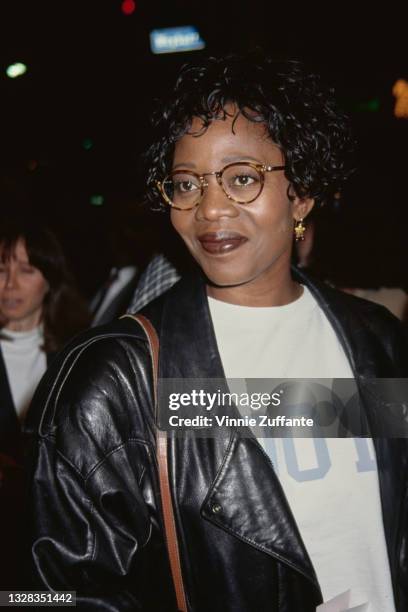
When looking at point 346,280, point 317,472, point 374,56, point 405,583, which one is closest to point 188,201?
point 317,472

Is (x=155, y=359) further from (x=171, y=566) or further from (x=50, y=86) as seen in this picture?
(x=50, y=86)

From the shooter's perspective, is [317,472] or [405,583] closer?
[317,472]

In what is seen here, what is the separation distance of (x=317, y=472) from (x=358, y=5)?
938cm

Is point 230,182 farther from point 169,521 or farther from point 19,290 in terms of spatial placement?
point 19,290

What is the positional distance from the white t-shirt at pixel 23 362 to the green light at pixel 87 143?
47.4 ft

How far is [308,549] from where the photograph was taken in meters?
1.42

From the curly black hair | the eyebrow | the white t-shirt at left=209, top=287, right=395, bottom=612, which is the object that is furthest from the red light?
the white t-shirt at left=209, top=287, right=395, bottom=612

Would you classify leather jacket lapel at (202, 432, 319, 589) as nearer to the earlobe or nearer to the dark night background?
the earlobe

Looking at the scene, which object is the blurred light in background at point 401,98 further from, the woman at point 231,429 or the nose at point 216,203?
the nose at point 216,203

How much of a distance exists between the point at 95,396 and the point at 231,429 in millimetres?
384

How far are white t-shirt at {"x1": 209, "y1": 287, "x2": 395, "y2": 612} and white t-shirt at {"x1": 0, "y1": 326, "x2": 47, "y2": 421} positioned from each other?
166cm

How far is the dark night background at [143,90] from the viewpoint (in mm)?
3447

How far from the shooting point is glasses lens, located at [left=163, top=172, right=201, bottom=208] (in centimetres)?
156

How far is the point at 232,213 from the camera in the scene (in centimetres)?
152
